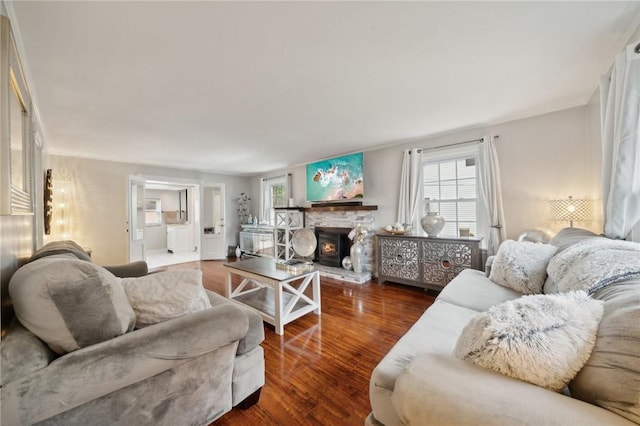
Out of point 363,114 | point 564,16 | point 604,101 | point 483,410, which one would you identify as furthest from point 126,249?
A: point 604,101

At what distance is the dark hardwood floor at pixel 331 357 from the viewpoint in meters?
1.35

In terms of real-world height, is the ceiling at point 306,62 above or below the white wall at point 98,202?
above

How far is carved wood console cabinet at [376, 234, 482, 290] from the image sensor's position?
2.97m

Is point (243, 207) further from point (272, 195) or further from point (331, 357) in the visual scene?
point (331, 357)

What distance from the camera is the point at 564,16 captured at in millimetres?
1364

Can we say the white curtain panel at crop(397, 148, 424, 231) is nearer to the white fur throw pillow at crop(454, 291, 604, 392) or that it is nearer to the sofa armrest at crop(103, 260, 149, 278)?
the white fur throw pillow at crop(454, 291, 604, 392)

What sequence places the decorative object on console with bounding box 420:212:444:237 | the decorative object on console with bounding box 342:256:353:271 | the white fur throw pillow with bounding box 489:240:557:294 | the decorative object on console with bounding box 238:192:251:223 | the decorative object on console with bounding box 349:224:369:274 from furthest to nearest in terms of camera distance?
the decorative object on console with bounding box 238:192:251:223
the decorative object on console with bounding box 342:256:353:271
the decorative object on console with bounding box 349:224:369:274
the decorative object on console with bounding box 420:212:444:237
the white fur throw pillow with bounding box 489:240:557:294

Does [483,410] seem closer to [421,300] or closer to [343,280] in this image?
[421,300]

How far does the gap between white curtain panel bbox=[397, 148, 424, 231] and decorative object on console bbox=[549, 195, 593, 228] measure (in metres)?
1.52

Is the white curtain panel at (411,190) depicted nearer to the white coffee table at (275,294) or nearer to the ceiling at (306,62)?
the ceiling at (306,62)

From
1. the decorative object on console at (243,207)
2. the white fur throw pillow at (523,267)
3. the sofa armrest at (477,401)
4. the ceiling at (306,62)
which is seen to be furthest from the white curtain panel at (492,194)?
the decorative object on console at (243,207)

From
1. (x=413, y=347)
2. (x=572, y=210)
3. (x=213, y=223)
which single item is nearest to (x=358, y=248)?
(x=572, y=210)

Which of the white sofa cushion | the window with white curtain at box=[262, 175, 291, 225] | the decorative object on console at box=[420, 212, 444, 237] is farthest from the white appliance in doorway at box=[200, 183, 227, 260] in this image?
the white sofa cushion

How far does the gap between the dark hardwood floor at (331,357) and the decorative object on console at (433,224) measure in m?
0.85
